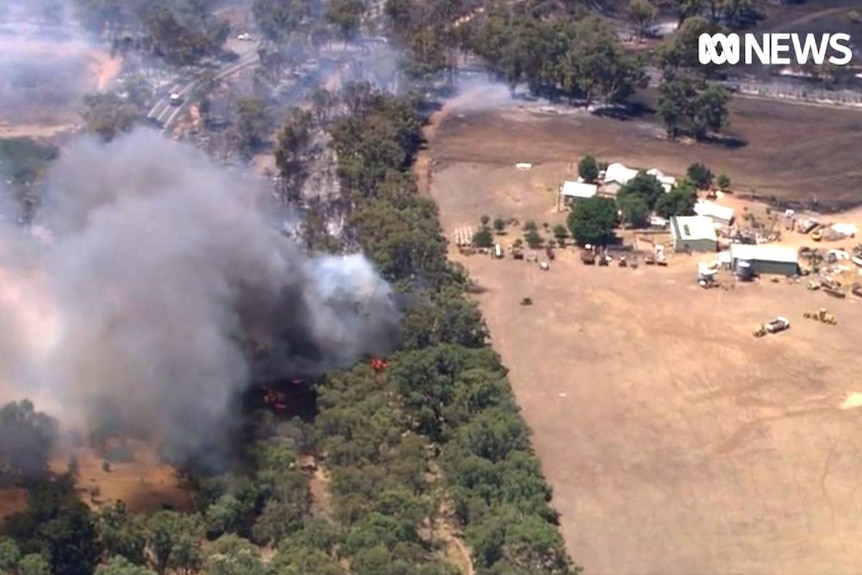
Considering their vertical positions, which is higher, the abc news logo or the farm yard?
the abc news logo

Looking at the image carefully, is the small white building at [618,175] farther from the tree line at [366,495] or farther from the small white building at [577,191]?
the tree line at [366,495]

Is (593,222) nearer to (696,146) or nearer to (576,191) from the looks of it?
(576,191)

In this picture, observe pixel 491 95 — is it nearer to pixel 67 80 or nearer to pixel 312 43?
pixel 312 43

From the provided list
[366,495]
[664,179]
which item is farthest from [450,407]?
[664,179]

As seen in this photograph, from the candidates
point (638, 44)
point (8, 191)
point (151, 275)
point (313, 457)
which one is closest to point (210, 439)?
point (313, 457)

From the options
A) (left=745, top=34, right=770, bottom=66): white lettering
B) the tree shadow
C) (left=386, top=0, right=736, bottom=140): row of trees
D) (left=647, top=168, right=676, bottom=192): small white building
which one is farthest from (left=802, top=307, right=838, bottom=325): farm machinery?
(left=745, top=34, right=770, bottom=66): white lettering

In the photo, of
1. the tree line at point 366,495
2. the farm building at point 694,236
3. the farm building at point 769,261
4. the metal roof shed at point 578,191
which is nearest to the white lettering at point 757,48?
the metal roof shed at point 578,191

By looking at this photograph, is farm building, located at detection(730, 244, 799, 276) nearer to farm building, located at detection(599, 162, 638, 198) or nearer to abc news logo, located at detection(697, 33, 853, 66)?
farm building, located at detection(599, 162, 638, 198)
